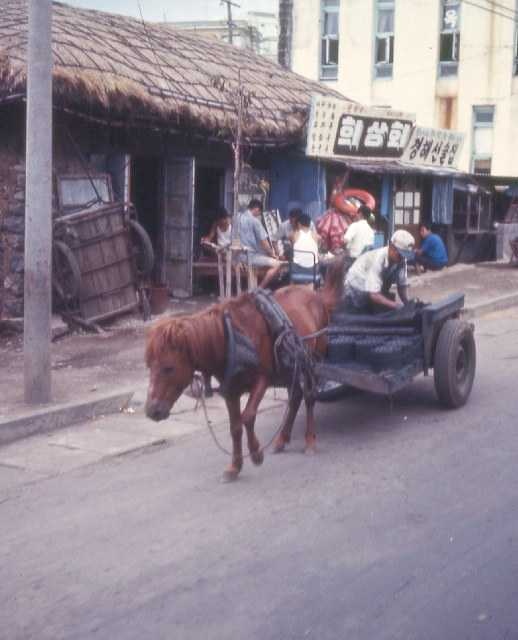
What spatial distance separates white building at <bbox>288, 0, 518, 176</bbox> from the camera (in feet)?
95.8

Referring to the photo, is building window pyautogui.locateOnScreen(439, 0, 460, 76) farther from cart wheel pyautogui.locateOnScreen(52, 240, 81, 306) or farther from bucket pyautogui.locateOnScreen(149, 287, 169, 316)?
cart wheel pyautogui.locateOnScreen(52, 240, 81, 306)

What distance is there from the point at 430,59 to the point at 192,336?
25381 mm

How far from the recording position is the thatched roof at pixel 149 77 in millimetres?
12906

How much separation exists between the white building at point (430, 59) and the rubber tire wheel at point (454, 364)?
20879 millimetres

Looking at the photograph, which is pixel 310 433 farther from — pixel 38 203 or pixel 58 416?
pixel 38 203

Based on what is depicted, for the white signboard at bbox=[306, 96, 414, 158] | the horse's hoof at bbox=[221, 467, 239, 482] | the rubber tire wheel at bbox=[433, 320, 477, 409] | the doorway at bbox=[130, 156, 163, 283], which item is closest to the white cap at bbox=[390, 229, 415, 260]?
the rubber tire wheel at bbox=[433, 320, 477, 409]

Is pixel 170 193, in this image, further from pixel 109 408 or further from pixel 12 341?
pixel 109 408

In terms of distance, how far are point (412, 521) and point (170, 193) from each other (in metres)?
11.0

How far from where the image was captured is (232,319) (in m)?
6.95

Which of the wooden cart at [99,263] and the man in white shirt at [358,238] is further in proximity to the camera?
the man in white shirt at [358,238]

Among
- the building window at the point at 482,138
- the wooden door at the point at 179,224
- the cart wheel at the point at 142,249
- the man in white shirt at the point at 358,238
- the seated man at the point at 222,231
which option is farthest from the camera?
the building window at the point at 482,138

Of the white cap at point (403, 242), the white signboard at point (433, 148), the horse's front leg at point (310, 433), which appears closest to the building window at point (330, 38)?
the white signboard at point (433, 148)

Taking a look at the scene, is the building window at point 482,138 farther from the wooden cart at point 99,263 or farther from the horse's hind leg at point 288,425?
the horse's hind leg at point 288,425

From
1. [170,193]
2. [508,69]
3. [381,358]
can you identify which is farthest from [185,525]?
[508,69]
